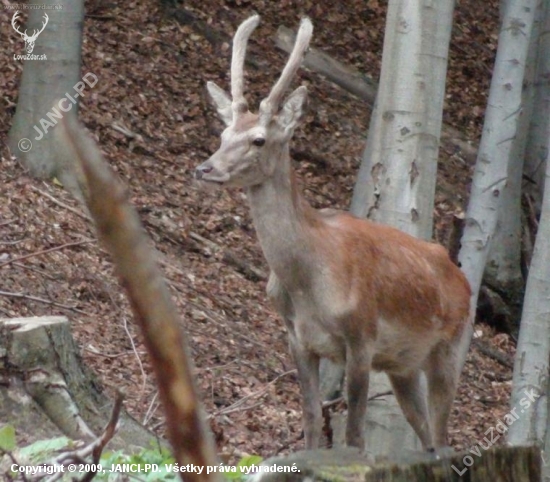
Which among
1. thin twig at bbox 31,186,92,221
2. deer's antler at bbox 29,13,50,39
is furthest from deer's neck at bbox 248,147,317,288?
deer's antler at bbox 29,13,50,39

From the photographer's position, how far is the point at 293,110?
557cm

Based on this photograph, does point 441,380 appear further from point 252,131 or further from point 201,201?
point 201,201

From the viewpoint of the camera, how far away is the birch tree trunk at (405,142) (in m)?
6.79

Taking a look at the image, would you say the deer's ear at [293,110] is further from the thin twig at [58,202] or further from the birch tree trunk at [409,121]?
the thin twig at [58,202]

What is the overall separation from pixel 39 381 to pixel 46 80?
612cm

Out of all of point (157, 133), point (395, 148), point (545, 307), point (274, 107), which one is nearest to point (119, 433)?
point (274, 107)

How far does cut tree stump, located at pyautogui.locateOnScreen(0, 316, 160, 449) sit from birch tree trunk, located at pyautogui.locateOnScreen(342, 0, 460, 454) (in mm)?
2195

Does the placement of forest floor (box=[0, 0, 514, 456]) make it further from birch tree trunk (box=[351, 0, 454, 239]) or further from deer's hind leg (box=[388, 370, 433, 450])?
birch tree trunk (box=[351, 0, 454, 239])

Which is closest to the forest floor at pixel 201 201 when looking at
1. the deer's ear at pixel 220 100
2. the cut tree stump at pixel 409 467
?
the deer's ear at pixel 220 100

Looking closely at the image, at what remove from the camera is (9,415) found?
5031 millimetres

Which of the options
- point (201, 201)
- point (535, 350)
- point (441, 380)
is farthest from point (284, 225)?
point (201, 201)

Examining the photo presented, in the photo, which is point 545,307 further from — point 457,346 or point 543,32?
point 543,32

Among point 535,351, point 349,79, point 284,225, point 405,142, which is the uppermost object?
point 349,79

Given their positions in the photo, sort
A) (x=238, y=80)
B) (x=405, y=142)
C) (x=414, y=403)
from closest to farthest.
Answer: (x=238, y=80) < (x=414, y=403) < (x=405, y=142)
